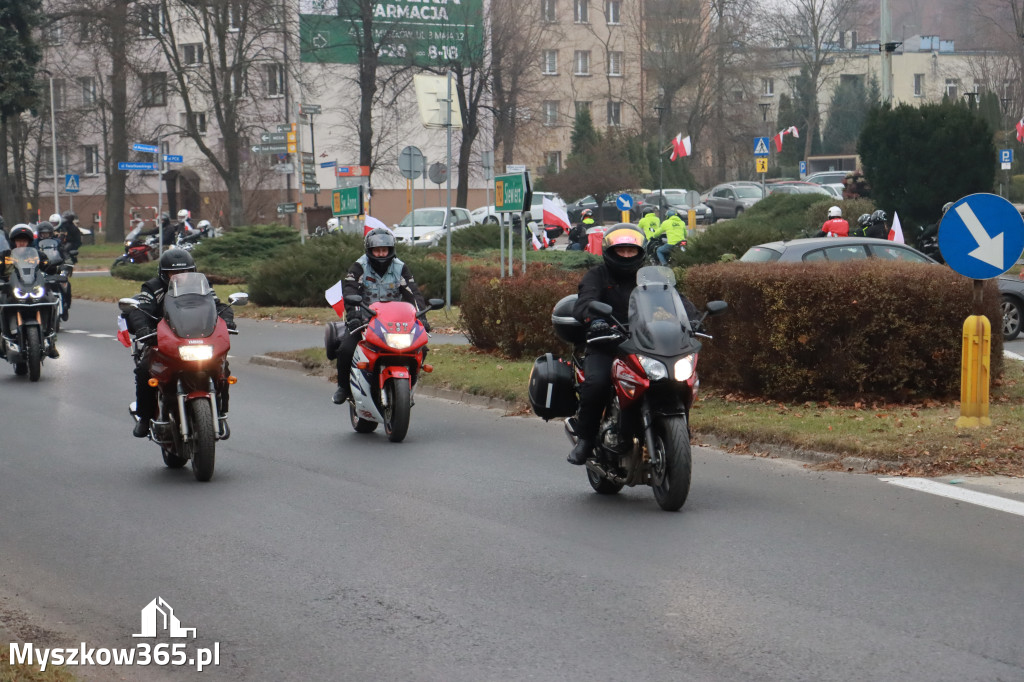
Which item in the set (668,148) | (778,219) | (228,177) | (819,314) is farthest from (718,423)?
(668,148)

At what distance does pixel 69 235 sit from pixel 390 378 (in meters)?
24.0

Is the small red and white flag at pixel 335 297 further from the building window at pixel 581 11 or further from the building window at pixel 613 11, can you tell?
the building window at pixel 613 11

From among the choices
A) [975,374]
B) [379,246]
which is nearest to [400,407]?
[379,246]

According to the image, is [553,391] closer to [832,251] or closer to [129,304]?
[129,304]

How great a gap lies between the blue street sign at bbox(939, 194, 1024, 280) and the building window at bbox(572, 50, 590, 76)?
82.8 meters

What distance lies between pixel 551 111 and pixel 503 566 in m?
86.4

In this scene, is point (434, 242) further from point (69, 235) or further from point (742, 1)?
point (742, 1)

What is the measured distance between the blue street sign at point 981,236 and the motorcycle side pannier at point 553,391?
3441mm

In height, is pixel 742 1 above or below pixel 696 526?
above

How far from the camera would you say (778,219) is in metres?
40.7

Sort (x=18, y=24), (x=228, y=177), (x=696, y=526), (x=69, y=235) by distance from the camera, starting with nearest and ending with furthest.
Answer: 1. (x=696, y=526)
2. (x=69, y=235)
3. (x=18, y=24)
4. (x=228, y=177)

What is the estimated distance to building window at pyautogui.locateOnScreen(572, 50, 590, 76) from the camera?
9244 centimetres

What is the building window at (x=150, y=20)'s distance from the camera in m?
48.7

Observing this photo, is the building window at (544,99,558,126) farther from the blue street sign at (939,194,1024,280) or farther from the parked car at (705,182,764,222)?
the blue street sign at (939,194,1024,280)
